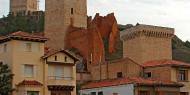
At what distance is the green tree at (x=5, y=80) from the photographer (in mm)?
60844

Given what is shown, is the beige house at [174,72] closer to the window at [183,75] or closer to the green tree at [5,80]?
the window at [183,75]

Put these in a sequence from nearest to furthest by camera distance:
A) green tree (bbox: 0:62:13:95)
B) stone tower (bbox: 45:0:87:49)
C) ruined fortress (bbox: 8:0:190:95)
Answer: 1. green tree (bbox: 0:62:13:95)
2. ruined fortress (bbox: 8:0:190:95)
3. stone tower (bbox: 45:0:87:49)

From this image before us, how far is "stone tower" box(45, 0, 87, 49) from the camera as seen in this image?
129 meters

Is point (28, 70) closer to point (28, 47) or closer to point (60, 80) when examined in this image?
point (28, 47)

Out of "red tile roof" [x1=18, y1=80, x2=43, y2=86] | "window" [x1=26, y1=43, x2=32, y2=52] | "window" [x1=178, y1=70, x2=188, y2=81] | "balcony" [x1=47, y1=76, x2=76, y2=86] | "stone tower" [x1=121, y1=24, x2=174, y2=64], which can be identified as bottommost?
"red tile roof" [x1=18, y1=80, x2=43, y2=86]

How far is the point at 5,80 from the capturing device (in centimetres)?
6125

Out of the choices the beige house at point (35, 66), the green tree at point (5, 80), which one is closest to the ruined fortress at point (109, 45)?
the beige house at point (35, 66)

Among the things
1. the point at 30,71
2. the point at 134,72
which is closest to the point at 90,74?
the point at 134,72

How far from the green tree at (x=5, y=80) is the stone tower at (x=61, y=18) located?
65.3 m

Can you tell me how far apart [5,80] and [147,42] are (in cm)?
5312

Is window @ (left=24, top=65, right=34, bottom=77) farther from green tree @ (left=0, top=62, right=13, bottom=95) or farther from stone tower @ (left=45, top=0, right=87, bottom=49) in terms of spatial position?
stone tower @ (left=45, top=0, right=87, bottom=49)

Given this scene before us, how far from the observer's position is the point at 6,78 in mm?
61000

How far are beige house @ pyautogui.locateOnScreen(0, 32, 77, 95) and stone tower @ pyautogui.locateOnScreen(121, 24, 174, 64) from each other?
43621mm

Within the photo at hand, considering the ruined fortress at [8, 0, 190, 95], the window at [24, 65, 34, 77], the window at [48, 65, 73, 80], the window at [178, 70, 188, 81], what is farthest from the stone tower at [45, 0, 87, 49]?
the window at [24, 65, 34, 77]
